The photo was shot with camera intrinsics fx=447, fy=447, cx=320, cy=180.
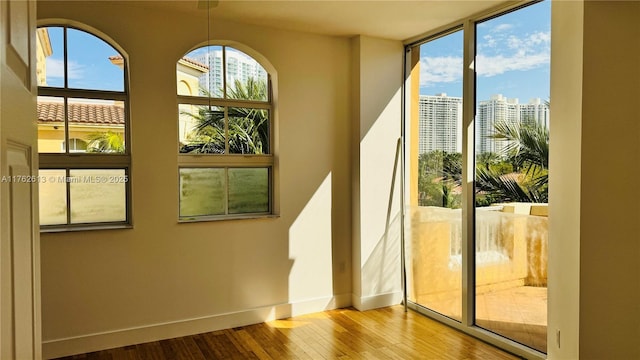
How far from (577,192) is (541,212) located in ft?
2.17

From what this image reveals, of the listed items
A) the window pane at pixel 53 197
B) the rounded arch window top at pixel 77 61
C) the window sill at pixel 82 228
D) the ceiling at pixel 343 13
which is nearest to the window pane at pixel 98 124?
the rounded arch window top at pixel 77 61

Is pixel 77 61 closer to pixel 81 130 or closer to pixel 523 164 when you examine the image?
pixel 81 130

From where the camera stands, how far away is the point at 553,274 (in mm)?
2783

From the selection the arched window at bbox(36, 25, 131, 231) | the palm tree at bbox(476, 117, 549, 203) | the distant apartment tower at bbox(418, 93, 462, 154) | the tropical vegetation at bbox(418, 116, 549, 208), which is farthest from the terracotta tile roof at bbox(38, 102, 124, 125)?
the palm tree at bbox(476, 117, 549, 203)

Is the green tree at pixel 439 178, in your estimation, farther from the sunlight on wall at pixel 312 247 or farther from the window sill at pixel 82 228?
the window sill at pixel 82 228

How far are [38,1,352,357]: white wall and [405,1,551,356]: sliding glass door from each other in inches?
30.0

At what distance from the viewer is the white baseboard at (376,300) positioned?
432 centimetres

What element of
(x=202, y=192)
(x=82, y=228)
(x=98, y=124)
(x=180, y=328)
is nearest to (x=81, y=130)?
(x=98, y=124)

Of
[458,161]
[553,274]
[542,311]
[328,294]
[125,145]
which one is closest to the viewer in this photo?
[553,274]

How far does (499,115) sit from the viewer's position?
3.45 meters

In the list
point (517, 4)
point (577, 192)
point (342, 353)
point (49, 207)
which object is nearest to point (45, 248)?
point (49, 207)

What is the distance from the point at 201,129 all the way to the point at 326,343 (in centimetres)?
206

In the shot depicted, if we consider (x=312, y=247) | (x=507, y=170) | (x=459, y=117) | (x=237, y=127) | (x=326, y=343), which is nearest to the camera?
(x=507, y=170)

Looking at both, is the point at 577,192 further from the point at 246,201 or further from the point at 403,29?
the point at 246,201
